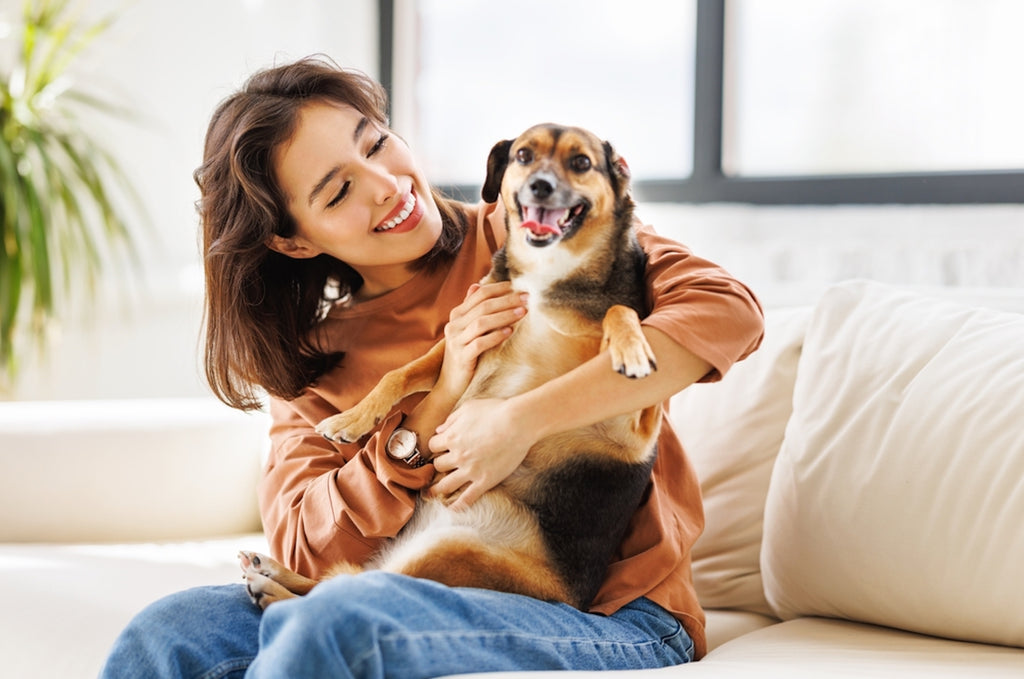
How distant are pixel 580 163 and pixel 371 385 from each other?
54 centimetres

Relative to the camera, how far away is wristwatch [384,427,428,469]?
1.42 metres

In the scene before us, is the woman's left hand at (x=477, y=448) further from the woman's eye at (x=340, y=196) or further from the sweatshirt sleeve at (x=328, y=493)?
the woman's eye at (x=340, y=196)

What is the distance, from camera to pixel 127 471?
2.09m

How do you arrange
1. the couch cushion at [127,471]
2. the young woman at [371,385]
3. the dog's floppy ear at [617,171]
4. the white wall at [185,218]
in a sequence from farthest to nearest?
1. the white wall at [185,218]
2. the couch cushion at [127,471]
3. the dog's floppy ear at [617,171]
4. the young woman at [371,385]

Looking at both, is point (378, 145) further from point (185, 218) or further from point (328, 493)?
point (185, 218)

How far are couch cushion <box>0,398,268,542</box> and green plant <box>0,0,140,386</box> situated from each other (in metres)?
0.76

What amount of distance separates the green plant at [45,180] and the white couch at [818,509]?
2.86 feet

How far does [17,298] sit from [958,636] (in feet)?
8.24

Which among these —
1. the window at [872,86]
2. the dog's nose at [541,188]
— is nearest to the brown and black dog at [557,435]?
the dog's nose at [541,188]

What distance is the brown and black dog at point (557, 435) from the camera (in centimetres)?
130

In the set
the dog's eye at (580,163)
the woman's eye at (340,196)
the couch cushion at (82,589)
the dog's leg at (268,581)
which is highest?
the dog's eye at (580,163)

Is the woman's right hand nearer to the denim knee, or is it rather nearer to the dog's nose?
the dog's nose

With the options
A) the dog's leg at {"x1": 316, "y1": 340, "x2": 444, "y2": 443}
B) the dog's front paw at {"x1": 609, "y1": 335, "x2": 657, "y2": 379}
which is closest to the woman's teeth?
the dog's leg at {"x1": 316, "y1": 340, "x2": 444, "y2": 443}

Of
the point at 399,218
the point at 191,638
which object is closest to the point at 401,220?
the point at 399,218
